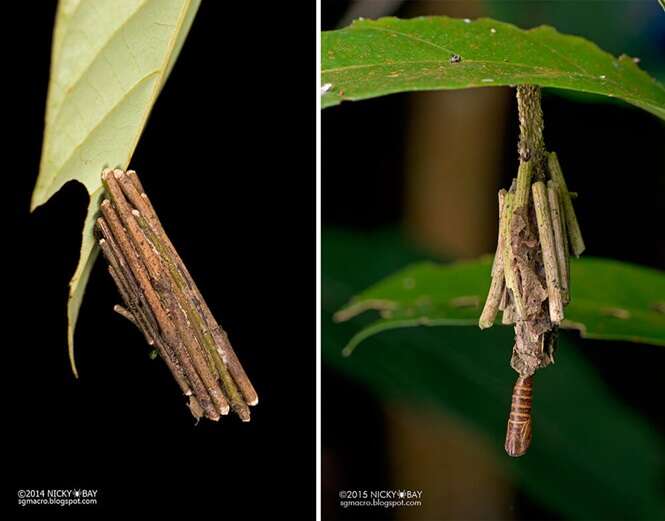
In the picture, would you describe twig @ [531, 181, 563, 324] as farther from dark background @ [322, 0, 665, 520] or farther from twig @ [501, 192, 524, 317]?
dark background @ [322, 0, 665, 520]

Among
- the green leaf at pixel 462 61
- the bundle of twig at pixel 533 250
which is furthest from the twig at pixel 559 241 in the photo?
the green leaf at pixel 462 61

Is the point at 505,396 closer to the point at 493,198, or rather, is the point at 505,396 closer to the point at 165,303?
the point at 493,198

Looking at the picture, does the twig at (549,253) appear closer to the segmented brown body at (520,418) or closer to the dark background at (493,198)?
the segmented brown body at (520,418)

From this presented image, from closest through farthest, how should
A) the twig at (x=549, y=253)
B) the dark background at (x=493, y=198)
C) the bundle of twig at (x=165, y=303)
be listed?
the twig at (x=549, y=253) < the bundle of twig at (x=165, y=303) < the dark background at (x=493, y=198)

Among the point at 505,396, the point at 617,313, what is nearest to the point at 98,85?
the point at 617,313

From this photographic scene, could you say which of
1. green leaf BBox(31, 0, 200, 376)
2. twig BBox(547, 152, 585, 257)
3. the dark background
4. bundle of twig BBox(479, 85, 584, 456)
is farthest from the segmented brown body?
green leaf BBox(31, 0, 200, 376)

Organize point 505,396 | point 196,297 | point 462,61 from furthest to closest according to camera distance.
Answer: point 505,396 → point 196,297 → point 462,61
